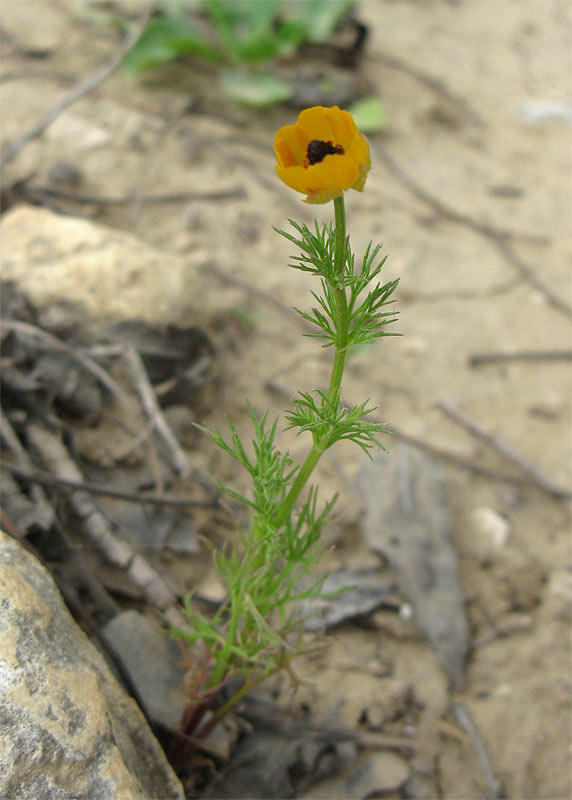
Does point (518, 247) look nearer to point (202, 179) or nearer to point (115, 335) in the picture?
point (202, 179)

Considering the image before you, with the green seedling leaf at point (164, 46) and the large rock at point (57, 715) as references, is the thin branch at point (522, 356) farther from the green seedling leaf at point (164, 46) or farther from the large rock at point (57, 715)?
the green seedling leaf at point (164, 46)

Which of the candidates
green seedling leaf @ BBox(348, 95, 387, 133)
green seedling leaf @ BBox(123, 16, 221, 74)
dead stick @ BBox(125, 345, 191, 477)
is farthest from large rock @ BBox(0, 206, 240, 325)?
green seedling leaf @ BBox(348, 95, 387, 133)

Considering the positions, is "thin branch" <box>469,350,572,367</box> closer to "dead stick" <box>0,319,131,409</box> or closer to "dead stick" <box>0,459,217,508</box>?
"dead stick" <box>0,459,217,508</box>

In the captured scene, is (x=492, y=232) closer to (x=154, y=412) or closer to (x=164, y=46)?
(x=164, y=46)

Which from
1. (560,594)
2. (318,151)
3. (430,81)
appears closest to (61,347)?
(318,151)

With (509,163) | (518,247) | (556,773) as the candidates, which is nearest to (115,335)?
(556,773)
